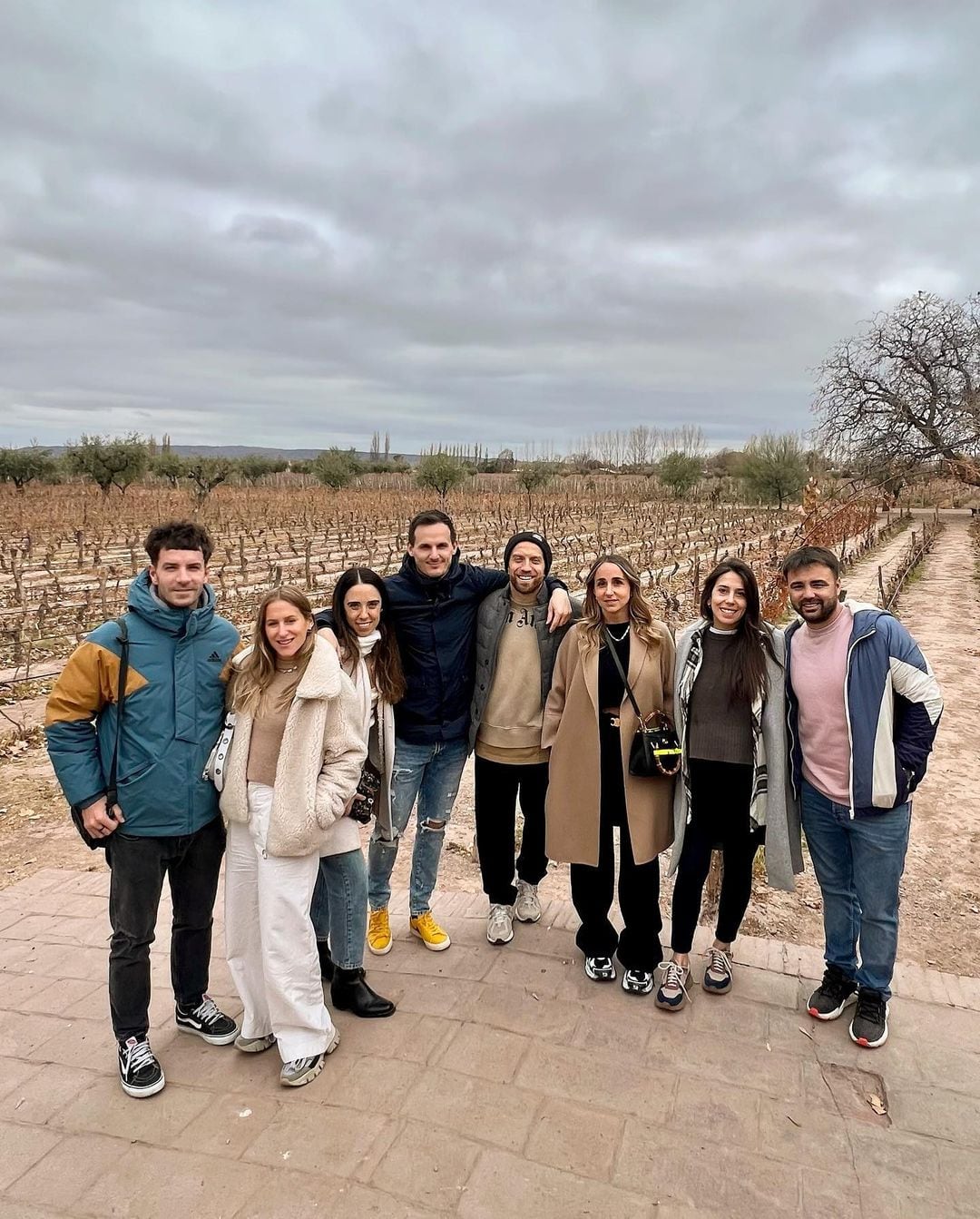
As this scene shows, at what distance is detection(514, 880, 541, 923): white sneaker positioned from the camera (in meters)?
3.18

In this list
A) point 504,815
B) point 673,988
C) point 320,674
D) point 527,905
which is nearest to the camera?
point 320,674

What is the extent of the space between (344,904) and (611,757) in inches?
41.7

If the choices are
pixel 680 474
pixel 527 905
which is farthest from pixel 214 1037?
pixel 680 474

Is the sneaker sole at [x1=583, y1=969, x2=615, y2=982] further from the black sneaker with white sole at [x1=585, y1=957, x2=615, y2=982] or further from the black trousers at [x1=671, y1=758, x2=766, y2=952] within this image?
the black trousers at [x1=671, y1=758, x2=766, y2=952]

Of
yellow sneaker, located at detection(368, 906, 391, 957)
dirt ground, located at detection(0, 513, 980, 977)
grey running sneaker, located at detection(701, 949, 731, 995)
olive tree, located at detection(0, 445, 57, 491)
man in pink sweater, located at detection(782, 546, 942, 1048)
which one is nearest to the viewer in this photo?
man in pink sweater, located at detection(782, 546, 942, 1048)

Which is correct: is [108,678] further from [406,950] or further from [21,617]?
[21,617]

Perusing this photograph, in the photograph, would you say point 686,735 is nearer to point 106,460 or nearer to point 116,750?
point 116,750

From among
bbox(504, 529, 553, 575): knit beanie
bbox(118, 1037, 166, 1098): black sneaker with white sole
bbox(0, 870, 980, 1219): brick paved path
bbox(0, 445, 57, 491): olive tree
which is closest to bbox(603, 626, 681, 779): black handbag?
A: bbox(504, 529, 553, 575): knit beanie

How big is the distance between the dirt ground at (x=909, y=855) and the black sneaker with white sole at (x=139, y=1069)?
1.58 meters

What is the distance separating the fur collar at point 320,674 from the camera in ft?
7.26

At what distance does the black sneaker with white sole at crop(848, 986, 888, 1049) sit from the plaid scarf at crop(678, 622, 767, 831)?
2.14 ft

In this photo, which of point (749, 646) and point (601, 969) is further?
point (601, 969)

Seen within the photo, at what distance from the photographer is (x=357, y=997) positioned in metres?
2.58

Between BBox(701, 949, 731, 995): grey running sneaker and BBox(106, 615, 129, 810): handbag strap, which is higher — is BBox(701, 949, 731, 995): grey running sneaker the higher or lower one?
the lower one
